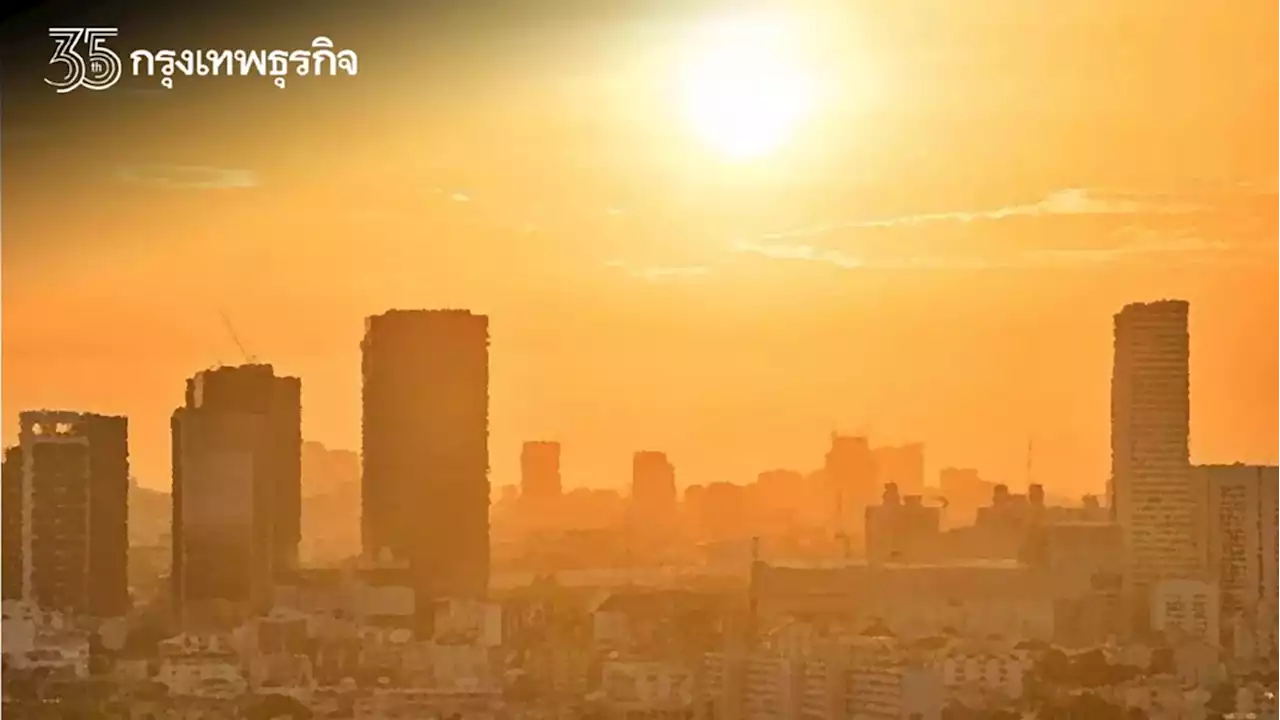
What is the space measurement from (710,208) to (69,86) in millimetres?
1184

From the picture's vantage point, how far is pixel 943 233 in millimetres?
3992

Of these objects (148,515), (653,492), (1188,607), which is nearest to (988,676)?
(1188,607)

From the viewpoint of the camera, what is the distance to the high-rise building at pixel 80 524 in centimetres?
401

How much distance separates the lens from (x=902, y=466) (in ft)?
13.1

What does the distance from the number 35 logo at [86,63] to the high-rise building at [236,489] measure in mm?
564

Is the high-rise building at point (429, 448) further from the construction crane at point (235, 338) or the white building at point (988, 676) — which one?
the white building at point (988, 676)

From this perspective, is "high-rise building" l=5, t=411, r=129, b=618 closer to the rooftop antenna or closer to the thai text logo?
the thai text logo

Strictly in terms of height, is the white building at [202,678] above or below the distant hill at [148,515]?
below

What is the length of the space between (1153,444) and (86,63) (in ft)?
6.79

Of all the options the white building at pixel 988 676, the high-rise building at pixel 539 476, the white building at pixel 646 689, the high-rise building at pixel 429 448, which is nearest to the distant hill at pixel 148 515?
the high-rise building at pixel 429 448

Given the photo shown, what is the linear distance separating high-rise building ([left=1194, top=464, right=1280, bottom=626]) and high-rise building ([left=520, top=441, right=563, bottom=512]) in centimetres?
118

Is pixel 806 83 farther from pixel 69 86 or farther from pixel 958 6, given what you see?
pixel 69 86

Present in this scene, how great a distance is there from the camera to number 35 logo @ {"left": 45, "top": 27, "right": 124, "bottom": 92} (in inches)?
156

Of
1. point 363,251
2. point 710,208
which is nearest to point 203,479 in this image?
point 363,251
